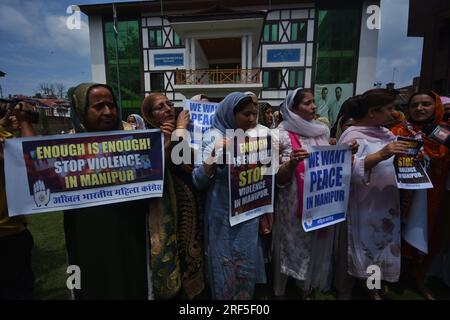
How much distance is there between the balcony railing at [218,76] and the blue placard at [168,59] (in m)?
3.42

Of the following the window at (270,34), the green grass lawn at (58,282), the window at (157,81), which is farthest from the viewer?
the window at (157,81)

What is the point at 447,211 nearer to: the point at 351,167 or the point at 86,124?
the point at 351,167

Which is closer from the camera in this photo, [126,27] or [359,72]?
[359,72]

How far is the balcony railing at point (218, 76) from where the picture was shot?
13.2 m

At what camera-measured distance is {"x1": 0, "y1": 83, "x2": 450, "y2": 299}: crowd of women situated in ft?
5.32

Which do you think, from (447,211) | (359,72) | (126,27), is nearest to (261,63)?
(359,72)

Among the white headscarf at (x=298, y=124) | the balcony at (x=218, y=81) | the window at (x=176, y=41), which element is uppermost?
the window at (x=176, y=41)

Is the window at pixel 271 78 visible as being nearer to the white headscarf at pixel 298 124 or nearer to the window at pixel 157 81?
the window at pixel 157 81

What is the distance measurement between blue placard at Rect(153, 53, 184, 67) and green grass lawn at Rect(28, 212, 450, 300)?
1525 cm

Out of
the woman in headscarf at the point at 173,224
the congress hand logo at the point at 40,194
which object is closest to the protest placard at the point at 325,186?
the woman in headscarf at the point at 173,224

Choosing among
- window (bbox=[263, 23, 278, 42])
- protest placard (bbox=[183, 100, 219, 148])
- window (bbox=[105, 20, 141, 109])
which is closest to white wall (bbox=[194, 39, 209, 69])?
window (bbox=[263, 23, 278, 42])
